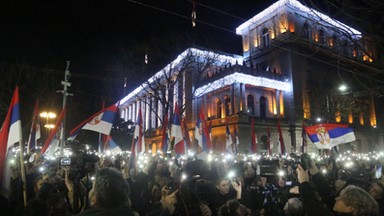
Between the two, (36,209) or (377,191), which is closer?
(36,209)

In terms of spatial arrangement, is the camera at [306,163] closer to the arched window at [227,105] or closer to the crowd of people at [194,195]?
the crowd of people at [194,195]

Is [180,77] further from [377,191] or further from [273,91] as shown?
[377,191]

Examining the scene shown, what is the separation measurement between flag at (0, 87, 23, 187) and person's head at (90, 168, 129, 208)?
8.99ft

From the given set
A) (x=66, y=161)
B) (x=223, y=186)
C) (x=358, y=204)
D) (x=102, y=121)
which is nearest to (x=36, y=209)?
(x=66, y=161)

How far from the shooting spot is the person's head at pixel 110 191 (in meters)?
2.66

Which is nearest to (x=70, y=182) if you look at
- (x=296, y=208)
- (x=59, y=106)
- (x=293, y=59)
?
(x=296, y=208)

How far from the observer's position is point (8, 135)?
5617mm

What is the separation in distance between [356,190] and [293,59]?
38.5 m

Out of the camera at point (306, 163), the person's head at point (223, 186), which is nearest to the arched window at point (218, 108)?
the person's head at point (223, 186)

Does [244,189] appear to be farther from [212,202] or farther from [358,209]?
[358,209]

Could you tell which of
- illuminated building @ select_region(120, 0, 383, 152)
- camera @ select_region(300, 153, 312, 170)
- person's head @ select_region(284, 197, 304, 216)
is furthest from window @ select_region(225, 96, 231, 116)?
camera @ select_region(300, 153, 312, 170)

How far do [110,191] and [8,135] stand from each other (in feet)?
12.9

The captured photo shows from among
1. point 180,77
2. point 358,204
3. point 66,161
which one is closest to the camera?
point 358,204

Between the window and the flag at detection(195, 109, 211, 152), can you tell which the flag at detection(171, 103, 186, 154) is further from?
the window
